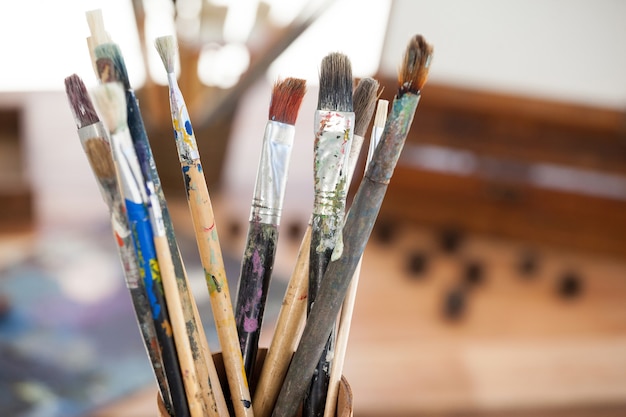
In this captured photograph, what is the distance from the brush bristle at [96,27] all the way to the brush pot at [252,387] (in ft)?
0.50

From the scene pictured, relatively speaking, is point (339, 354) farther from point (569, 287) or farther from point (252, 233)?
point (569, 287)

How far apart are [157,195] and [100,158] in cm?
3

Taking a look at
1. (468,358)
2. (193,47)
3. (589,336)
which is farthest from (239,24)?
(589,336)

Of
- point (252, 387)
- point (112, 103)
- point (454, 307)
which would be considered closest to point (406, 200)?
point (454, 307)

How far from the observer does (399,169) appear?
1466 mm

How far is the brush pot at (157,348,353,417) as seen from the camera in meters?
0.29

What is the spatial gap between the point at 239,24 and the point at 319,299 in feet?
3.03

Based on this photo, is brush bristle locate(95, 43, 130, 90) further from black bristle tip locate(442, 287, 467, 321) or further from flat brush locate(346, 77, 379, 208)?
black bristle tip locate(442, 287, 467, 321)

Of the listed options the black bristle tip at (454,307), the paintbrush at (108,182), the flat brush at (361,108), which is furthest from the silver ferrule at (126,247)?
the black bristle tip at (454,307)

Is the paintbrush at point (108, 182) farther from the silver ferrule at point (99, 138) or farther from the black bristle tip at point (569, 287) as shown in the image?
the black bristle tip at point (569, 287)

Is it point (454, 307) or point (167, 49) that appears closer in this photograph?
point (167, 49)

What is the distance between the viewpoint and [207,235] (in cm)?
30

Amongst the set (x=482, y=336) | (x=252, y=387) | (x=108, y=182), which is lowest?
(x=482, y=336)

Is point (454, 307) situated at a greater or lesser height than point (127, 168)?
lesser
